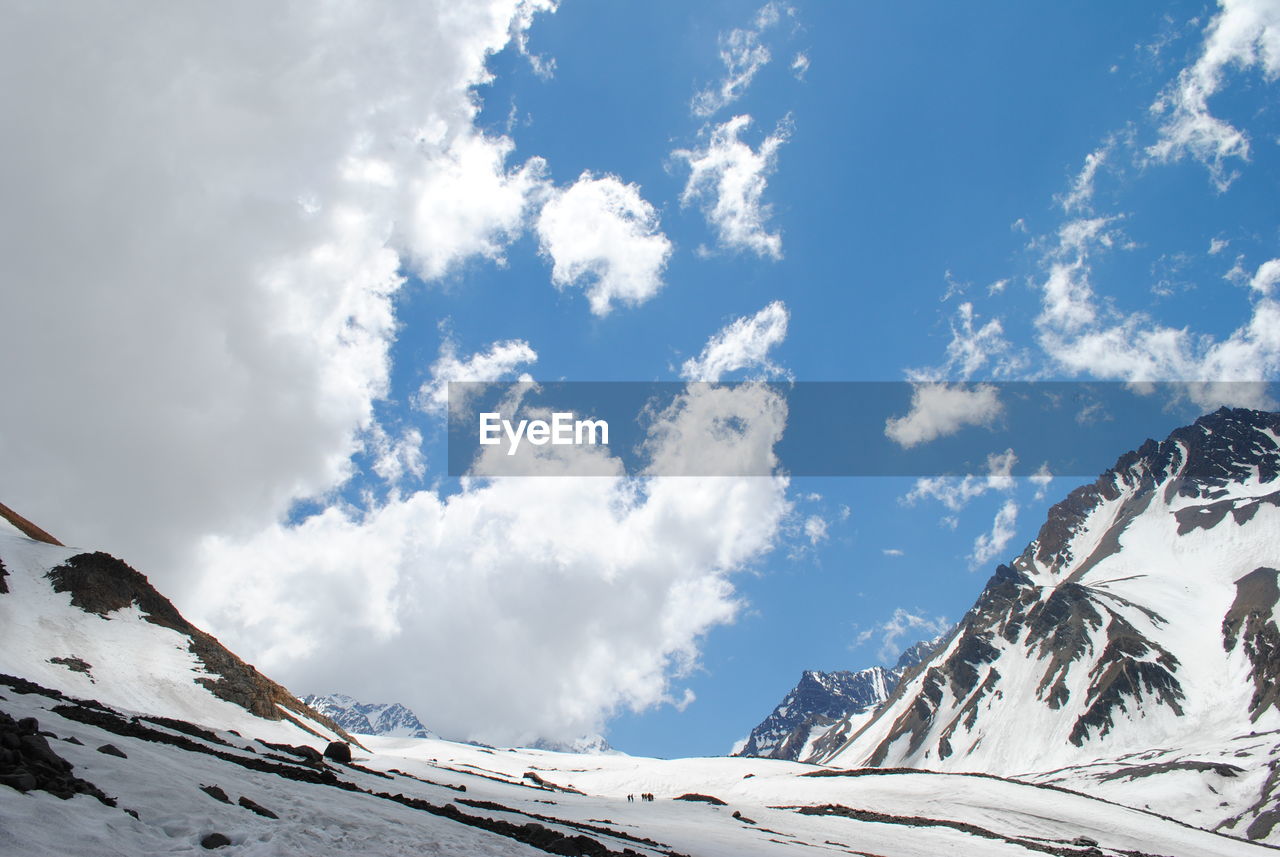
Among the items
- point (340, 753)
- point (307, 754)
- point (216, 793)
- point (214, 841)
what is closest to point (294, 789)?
point (216, 793)

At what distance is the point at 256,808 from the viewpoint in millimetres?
16203

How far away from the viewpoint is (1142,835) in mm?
60250

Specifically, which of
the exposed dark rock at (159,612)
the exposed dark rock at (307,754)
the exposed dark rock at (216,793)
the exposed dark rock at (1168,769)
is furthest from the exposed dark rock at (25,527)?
the exposed dark rock at (1168,769)

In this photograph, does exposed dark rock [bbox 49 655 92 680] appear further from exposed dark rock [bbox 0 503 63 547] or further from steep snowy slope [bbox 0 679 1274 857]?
exposed dark rock [bbox 0 503 63 547]

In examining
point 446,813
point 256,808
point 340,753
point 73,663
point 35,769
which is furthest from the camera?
point 73,663

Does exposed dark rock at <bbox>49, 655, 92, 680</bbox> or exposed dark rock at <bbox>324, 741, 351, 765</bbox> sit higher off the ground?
exposed dark rock at <bbox>49, 655, 92, 680</bbox>

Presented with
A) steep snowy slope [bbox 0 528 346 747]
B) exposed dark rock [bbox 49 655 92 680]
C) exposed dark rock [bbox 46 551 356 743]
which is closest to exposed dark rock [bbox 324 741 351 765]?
steep snowy slope [bbox 0 528 346 747]

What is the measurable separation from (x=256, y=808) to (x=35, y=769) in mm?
4605

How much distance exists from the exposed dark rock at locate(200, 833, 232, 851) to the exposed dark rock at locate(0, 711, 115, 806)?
1.98 metres

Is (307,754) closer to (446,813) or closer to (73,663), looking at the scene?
(446,813)

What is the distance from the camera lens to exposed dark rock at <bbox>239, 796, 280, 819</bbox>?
52.6 feet

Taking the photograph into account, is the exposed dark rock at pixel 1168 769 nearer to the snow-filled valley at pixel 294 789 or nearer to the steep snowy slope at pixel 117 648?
the snow-filled valley at pixel 294 789

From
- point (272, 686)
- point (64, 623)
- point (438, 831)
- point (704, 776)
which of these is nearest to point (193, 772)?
point (438, 831)

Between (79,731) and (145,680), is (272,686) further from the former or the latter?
(79,731)
